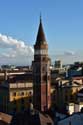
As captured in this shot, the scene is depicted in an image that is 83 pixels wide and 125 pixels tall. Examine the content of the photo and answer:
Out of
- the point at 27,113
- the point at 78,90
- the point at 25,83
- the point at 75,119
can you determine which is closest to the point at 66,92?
the point at 78,90

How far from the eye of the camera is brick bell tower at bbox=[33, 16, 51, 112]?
6309 cm

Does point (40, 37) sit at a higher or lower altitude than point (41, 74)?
higher

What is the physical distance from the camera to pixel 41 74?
63094 mm

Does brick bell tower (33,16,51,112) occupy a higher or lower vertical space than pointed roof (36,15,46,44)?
lower

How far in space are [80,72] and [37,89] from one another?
45880mm

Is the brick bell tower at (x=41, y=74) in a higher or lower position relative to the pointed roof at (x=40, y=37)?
lower

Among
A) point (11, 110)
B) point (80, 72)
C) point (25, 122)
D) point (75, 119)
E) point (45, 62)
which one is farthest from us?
point (80, 72)

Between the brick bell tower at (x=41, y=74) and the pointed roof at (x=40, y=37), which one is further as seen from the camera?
the pointed roof at (x=40, y=37)

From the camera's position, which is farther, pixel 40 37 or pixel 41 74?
pixel 40 37

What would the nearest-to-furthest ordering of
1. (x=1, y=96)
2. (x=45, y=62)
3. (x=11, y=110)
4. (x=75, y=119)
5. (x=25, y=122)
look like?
(x=75, y=119) < (x=25, y=122) < (x=45, y=62) < (x=11, y=110) < (x=1, y=96)

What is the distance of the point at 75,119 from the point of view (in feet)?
134

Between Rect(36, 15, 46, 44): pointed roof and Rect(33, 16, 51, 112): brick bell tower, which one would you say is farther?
Rect(36, 15, 46, 44): pointed roof

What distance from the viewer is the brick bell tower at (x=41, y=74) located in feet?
207

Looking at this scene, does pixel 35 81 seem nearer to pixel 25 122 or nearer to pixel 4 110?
pixel 4 110
